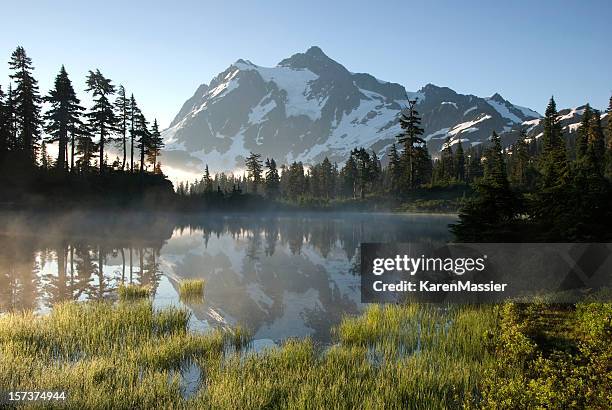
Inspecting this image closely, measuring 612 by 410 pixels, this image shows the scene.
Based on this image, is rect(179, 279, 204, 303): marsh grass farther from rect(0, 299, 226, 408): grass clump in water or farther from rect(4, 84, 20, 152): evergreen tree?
rect(4, 84, 20, 152): evergreen tree

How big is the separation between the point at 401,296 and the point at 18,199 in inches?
1809

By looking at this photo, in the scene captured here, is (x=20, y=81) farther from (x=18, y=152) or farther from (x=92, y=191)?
(x=92, y=191)

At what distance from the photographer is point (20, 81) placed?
5269 centimetres

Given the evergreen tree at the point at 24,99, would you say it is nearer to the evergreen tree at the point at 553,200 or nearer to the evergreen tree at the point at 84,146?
the evergreen tree at the point at 84,146

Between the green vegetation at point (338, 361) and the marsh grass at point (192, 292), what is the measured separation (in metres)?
2.74

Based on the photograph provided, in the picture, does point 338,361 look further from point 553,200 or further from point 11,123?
point 11,123

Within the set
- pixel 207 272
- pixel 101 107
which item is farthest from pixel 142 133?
pixel 207 272

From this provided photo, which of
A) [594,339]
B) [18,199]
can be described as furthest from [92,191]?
[594,339]

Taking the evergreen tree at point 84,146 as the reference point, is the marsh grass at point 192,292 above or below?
below
